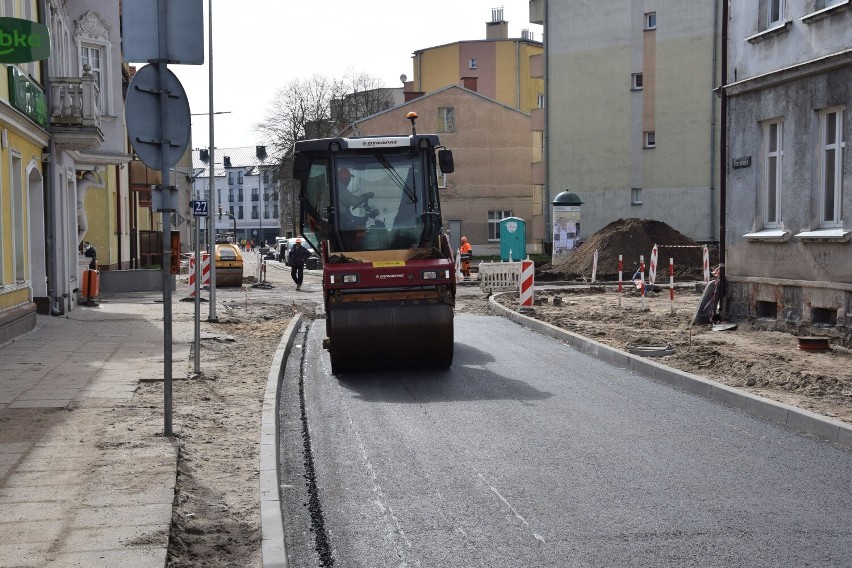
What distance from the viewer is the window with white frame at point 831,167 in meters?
16.1

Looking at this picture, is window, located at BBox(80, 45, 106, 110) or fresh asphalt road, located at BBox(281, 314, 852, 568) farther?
window, located at BBox(80, 45, 106, 110)

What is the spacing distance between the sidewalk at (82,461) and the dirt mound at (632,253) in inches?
1003

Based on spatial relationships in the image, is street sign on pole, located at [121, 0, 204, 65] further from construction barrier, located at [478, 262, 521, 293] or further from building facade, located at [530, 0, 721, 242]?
building facade, located at [530, 0, 721, 242]

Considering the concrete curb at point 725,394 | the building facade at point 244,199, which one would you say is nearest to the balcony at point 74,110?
the concrete curb at point 725,394

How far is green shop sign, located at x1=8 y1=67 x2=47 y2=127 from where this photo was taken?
17844 millimetres

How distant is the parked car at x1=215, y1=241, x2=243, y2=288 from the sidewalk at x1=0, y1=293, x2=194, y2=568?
2469cm

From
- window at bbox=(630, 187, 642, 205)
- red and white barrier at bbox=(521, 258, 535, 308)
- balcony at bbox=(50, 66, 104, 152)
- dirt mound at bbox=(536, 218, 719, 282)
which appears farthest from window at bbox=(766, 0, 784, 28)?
window at bbox=(630, 187, 642, 205)

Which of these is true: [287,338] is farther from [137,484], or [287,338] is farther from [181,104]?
[137,484]

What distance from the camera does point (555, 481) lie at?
7.54m

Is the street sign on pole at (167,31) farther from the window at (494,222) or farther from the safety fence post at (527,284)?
the window at (494,222)

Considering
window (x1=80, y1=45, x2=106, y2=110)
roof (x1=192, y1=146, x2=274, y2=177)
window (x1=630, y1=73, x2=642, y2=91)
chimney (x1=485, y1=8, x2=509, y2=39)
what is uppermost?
chimney (x1=485, y1=8, x2=509, y2=39)

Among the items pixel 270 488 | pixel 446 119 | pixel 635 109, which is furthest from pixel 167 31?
pixel 446 119

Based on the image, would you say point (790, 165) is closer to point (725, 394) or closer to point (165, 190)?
point (725, 394)

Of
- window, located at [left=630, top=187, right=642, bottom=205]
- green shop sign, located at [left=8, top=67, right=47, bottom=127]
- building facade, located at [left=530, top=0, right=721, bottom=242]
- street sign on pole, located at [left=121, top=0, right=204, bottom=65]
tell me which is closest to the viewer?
street sign on pole, located at [left=121, top=0, right=204, bottom=65]
